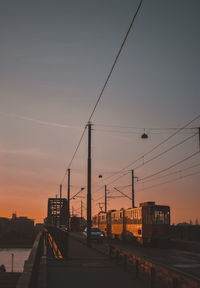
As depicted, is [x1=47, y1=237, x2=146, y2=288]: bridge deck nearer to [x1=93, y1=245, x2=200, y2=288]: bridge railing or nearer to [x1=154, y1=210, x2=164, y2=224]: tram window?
[x1=93, y1=245, x2=200, y2=288]: bridge railing

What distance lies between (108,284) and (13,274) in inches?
389

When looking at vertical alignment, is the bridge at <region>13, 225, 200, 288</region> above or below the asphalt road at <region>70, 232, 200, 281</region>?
above

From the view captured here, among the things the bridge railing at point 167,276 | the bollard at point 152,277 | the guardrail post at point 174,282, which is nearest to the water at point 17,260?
the bridge railing at point 167,276

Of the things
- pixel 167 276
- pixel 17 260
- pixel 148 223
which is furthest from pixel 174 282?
pixel 17 260

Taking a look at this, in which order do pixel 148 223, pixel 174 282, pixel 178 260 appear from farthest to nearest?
pixel 148 223 < pixel 178 260 < pixel 174 282

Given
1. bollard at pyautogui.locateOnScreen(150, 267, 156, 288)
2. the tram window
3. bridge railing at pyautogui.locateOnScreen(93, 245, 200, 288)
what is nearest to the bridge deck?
bridge railing at pyautogui.locateOnScreen(93, 245, 200, 288)

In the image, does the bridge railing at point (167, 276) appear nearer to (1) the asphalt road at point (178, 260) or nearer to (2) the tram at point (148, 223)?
(1) the asphalt road at point (178, 260)

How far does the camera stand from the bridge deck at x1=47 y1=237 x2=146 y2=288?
11.1 metres

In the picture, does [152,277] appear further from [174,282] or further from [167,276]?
[174,282]

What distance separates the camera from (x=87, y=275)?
1291 cm

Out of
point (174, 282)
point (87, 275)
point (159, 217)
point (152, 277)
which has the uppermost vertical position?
point (159, 217)

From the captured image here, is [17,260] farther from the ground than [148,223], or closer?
closer

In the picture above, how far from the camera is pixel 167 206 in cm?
3162

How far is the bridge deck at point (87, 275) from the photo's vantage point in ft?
36.3
